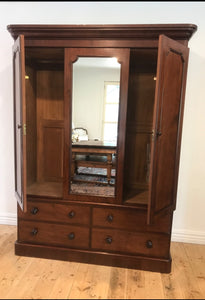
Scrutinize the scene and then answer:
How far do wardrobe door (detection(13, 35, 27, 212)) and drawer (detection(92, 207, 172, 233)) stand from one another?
24.6 inches

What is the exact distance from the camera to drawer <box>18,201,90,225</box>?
1922 millimetres

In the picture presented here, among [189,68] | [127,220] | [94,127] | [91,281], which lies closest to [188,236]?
[127,220]

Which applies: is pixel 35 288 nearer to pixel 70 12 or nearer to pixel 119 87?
pixel 119 87

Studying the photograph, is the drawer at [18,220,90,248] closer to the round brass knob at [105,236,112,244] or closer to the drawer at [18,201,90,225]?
the drawer at [18,201,90,225]

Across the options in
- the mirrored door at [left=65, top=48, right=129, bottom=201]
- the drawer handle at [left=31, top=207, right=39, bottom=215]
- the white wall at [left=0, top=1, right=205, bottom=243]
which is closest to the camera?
the mirrored door at [left=65, top=48, right=129, bottom=201]

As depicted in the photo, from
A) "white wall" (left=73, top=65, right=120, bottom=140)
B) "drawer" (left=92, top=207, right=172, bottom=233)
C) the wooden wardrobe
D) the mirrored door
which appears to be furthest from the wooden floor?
"white wall" (left=73, top=65, right=120, bottom=140)

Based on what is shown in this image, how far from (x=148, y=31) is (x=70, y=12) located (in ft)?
3.30

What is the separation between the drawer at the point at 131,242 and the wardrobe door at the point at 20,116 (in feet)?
2.31

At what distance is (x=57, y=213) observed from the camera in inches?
77.1

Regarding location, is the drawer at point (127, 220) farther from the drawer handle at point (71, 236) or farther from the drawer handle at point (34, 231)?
the drawer handle at point (34, 231)

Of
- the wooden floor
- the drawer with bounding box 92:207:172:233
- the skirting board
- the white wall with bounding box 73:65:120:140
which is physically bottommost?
the wooden floor

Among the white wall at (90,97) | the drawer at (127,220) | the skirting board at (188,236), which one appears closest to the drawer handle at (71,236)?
the drawer at (127,220)

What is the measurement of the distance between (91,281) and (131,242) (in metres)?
0.44

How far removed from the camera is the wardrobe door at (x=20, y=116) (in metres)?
1.56
